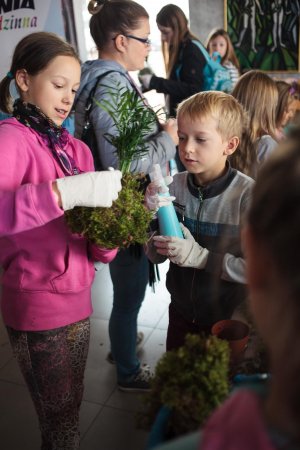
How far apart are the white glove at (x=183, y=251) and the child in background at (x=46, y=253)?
0.17 m

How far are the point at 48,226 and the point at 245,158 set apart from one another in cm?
90

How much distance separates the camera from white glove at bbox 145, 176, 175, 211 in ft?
4.11

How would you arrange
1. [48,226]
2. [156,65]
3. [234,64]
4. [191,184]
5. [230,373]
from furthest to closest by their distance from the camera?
[156,65], [234,64], [191,184], [48,226], [230,373]

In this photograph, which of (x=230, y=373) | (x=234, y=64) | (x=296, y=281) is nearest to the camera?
(x=296, y=281)

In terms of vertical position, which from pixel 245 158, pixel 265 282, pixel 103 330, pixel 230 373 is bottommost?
pixel 103 330

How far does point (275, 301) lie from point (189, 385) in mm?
277

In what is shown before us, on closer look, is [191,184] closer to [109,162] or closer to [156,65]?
[109,162]

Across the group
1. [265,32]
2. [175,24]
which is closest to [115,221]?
[175,24]

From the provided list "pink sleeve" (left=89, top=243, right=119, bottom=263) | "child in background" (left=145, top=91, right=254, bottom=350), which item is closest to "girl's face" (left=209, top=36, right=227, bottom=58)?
"child in background" (left=145, top=91, right=254, bottom=350)

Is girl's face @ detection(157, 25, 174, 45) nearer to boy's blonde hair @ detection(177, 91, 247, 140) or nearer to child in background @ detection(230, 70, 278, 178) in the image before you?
child in background @ detection(230, 70, 278, 178)

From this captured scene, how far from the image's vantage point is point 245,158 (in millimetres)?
1675

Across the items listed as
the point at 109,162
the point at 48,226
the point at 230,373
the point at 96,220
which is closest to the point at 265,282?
the point at 230,373

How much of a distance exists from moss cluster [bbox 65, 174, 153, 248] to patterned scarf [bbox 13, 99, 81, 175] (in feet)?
0.57

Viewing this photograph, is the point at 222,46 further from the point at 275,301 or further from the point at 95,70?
the point at 275,301
